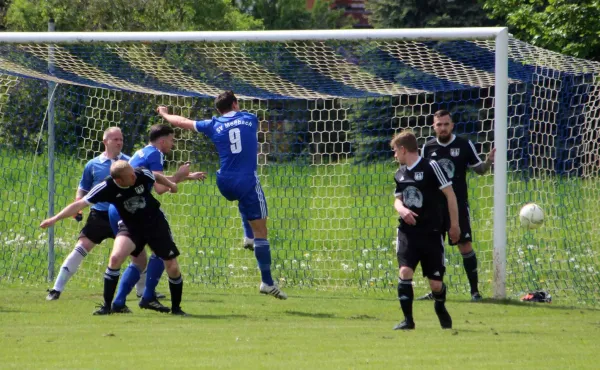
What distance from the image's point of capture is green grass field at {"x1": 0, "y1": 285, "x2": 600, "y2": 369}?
22.7ft

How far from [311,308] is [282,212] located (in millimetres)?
3890

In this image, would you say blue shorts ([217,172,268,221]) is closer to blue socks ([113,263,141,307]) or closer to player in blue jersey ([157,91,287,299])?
player in blue jersey ([157,91,287,299])

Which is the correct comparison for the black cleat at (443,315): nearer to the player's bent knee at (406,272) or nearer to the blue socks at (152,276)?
the player's bent knee at (406,272)

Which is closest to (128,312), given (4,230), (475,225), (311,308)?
(311,308)

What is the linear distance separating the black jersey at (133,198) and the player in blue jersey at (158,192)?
0.50 meters

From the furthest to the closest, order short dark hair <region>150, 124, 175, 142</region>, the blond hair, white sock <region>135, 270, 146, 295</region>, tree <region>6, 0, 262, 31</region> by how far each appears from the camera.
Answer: tree <region>6, 0, 262, 31</region>, white sock <region>135, 270, 146, 295</region>, short dark hair <region>150, 124, 175, 142</region>, the blond hair

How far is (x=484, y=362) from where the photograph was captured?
686 centimetres

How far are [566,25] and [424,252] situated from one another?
1414 cm

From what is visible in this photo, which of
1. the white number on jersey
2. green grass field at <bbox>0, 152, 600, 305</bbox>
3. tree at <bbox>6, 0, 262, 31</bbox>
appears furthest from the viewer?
tree at <bbox>6, 0, 262, 31</bbox>

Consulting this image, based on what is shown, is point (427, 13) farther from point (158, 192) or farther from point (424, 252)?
point (424, 252)

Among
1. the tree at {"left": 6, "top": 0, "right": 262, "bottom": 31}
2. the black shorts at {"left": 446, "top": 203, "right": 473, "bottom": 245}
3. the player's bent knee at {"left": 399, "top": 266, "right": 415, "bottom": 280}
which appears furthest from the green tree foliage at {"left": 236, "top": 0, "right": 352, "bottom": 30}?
the player's bent knee at {"left": 399, "top": 266, "right": 415, "bottom": 280}

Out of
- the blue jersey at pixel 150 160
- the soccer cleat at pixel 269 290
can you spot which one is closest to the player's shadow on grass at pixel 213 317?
the soccer cleat at pixel 269 290

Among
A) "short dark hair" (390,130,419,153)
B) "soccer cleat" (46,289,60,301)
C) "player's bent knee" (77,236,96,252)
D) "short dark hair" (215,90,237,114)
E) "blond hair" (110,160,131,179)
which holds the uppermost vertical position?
"short dark hair" (215,90,237,114)

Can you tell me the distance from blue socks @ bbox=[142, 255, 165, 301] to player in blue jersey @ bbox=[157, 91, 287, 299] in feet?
3.58
